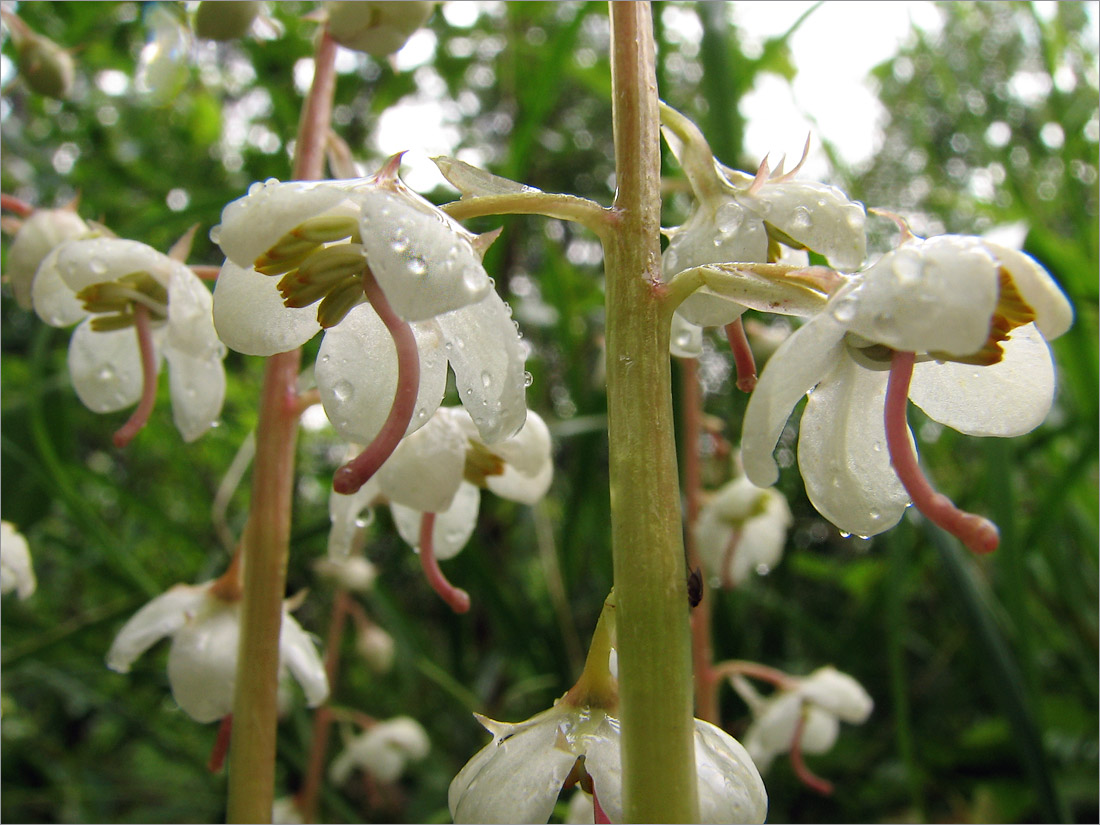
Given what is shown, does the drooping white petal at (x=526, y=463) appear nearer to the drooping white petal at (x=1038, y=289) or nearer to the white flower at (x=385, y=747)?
the drooping white petal at (x=1038, y=289)

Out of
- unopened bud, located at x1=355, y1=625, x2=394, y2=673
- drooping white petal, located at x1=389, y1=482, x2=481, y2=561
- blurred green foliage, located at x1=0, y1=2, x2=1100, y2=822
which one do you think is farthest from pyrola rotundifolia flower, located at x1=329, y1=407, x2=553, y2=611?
unopened bud, located at x1=355, y1=625, x2=394, y2=673

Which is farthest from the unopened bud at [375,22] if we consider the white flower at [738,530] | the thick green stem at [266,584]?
the white flower at [738,530]

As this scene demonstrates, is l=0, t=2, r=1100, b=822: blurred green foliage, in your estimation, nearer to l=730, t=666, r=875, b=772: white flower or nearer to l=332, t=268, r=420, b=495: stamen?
l=730, t=666, r=875, b=772: white flower

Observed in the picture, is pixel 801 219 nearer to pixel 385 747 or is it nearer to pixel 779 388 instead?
pixel 779 388

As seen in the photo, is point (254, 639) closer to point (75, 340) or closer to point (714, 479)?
point (75, 340)

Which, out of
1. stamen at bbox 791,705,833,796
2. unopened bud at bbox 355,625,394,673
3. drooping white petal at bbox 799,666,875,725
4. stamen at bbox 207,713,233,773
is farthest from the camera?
unopened bud at bbox 355,625,394,673

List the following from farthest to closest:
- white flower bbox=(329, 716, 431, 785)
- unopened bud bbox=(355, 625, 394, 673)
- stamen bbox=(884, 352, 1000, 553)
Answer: unopened bud bbox=(355, 625, 394, 673) → white flower bbox=(329, 716, 431, 785) → stamen bbox=(884, 352, 1000, 553)

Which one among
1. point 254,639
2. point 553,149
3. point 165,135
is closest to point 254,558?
point 254,639
